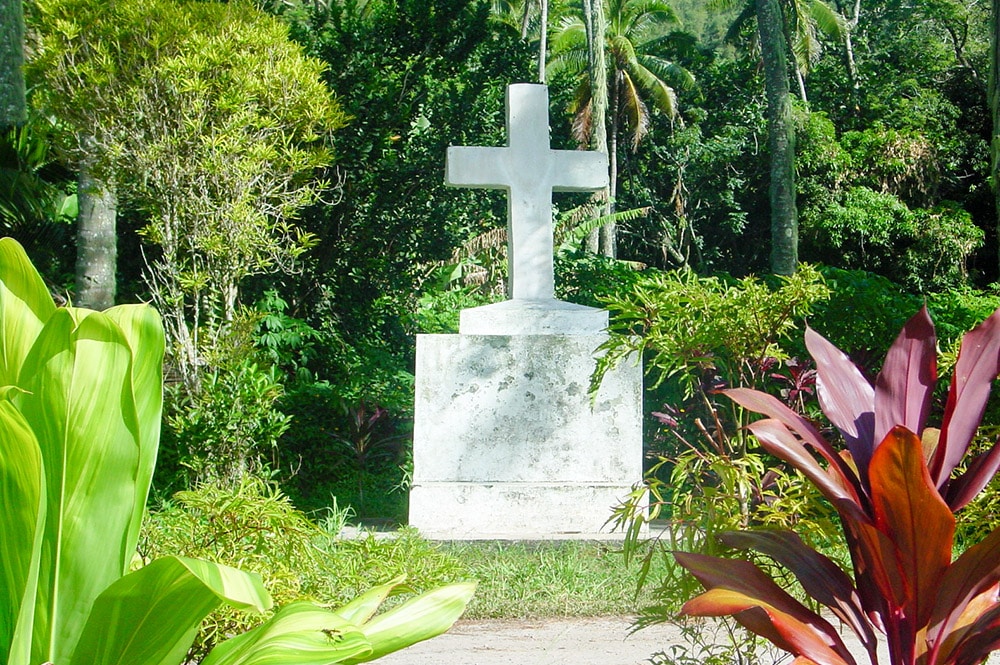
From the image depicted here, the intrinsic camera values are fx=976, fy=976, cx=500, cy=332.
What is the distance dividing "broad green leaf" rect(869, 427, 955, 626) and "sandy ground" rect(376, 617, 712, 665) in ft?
5.49

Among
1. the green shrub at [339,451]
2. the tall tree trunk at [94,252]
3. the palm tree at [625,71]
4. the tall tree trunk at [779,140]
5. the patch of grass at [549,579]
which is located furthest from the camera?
the palm tree at [625,71]

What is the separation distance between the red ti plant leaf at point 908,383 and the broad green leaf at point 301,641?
138 centimetres

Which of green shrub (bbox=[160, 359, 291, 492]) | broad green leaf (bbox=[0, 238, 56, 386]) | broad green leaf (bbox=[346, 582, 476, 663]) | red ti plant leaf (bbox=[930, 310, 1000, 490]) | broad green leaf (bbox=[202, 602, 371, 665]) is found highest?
broad green leaf (bbox=[0, 238, 56, 386])

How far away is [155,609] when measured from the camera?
175cm

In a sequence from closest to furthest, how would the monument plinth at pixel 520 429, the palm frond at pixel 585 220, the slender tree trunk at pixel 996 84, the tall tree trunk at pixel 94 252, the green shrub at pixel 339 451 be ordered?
1. the slender tree trunk at pixel 996 84
2. the monument plinth at pixel 520 429
3. the tall tree trunk at pixel 94 252
4. the green shrub at pixel 339 451
5. the palm frond at pixel 585 220

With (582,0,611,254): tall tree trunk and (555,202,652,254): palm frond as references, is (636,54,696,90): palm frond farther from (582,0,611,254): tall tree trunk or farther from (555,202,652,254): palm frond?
(555,202,652,254): palm frond

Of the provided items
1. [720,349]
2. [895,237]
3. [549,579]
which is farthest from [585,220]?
[720,349]

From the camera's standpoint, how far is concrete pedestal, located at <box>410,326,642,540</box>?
19.4ft

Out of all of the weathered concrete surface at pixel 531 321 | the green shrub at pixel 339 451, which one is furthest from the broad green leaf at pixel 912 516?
the green shrub at pixel 339 451

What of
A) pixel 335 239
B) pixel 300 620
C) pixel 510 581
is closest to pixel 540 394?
pixel 510 581

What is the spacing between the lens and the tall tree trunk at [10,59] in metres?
8.27

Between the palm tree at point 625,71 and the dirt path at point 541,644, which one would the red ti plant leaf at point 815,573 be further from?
the palm tree at point 625,71

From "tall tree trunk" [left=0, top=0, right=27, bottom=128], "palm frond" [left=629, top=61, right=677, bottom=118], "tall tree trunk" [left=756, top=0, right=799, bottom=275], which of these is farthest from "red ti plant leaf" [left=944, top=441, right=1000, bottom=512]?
"palm frond" [left=629, top=61, right=677, bottom=118]

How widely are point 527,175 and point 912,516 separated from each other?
4808mm
